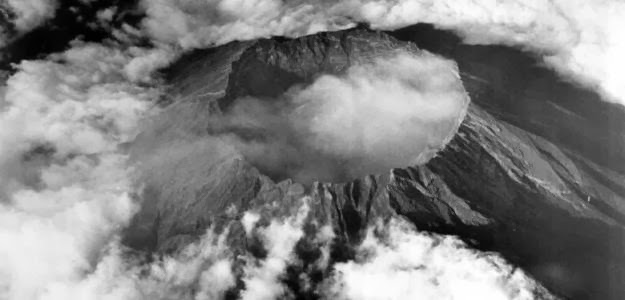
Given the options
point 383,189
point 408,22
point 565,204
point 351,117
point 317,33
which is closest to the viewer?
point 383,189

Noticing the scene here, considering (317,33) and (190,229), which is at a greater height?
(317,33)

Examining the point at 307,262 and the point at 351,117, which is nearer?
the point at 307,262

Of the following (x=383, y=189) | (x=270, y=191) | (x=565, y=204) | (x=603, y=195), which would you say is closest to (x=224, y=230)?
(x=270, y=191)

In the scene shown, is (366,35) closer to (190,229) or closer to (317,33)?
(317,33)

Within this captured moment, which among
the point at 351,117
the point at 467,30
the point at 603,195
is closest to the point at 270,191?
the point at 351,117

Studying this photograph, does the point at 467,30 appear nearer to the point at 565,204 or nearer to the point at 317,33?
the point at 317,33

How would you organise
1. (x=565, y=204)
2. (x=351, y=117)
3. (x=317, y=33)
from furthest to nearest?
(x=317, y=33)
(x=351, y=117)
(x=565, y=204)

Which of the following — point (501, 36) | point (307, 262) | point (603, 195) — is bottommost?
point (307, 262)
